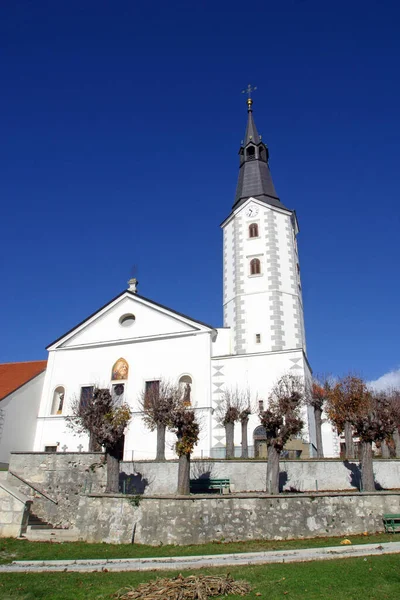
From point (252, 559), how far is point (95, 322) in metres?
25.6

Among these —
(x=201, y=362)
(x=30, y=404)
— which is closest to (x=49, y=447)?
(x=30, y=404)

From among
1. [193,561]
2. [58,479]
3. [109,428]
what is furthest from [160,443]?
[193,561]

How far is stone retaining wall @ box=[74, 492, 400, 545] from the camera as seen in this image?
1530cm

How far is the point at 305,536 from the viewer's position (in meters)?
15.5

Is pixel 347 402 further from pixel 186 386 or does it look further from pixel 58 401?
pixel 58 401

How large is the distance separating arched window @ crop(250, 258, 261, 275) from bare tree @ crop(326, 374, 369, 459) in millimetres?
Answer: 10262

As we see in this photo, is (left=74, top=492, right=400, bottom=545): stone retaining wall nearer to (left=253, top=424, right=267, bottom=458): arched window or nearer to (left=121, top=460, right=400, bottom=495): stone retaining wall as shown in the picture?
(left=121, top=460, right=400, bottom=495): stone retaining wall

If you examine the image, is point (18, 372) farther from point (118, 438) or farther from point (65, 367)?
point (118, 438)

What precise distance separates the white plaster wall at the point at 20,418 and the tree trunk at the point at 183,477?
1769cm

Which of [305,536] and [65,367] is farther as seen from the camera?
[65,367]

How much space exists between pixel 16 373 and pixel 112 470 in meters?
20.3

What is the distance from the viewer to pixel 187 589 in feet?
28.5

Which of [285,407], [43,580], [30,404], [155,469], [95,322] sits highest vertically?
[95,322]

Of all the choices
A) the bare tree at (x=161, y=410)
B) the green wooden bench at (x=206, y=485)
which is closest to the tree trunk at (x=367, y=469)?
the green wooden bench at (x=206, y=485)
